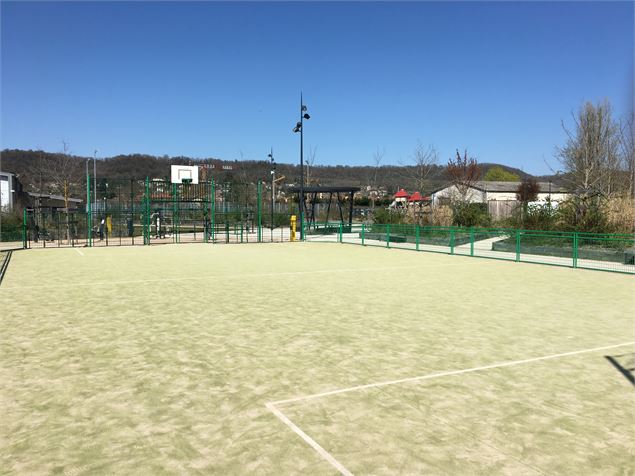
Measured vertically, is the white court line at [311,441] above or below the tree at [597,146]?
below

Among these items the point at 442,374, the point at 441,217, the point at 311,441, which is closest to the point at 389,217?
the point at 441,217

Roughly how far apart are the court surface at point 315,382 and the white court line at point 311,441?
0.02 metres

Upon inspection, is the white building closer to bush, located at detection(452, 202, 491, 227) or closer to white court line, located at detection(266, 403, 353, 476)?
bush, located at detection(452, 202, 491, 227)

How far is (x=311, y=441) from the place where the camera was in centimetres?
405

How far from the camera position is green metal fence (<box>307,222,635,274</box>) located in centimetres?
1728

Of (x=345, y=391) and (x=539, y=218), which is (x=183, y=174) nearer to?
(x=539, y=218)

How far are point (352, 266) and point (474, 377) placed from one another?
12025 millimetres

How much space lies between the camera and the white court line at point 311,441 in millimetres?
3637

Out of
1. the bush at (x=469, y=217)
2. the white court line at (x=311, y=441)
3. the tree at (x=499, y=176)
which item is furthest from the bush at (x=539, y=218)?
the tree at (x=499, y=176)

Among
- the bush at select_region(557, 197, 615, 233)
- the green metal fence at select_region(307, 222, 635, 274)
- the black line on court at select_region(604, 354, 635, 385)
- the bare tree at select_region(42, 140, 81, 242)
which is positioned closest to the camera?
the black line on court at select_region(604, 354, 635, 385)

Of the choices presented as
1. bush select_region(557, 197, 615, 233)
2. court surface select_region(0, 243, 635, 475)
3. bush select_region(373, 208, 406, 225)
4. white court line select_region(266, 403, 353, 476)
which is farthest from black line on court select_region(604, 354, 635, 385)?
bush select_region(373, 208, 406, 225)

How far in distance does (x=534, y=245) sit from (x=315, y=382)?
1838 cm

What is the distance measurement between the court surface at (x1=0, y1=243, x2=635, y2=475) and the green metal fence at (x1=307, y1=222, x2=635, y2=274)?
601 cm

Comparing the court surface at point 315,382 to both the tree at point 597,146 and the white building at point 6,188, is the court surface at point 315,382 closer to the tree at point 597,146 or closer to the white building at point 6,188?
the tree at point 597,146
